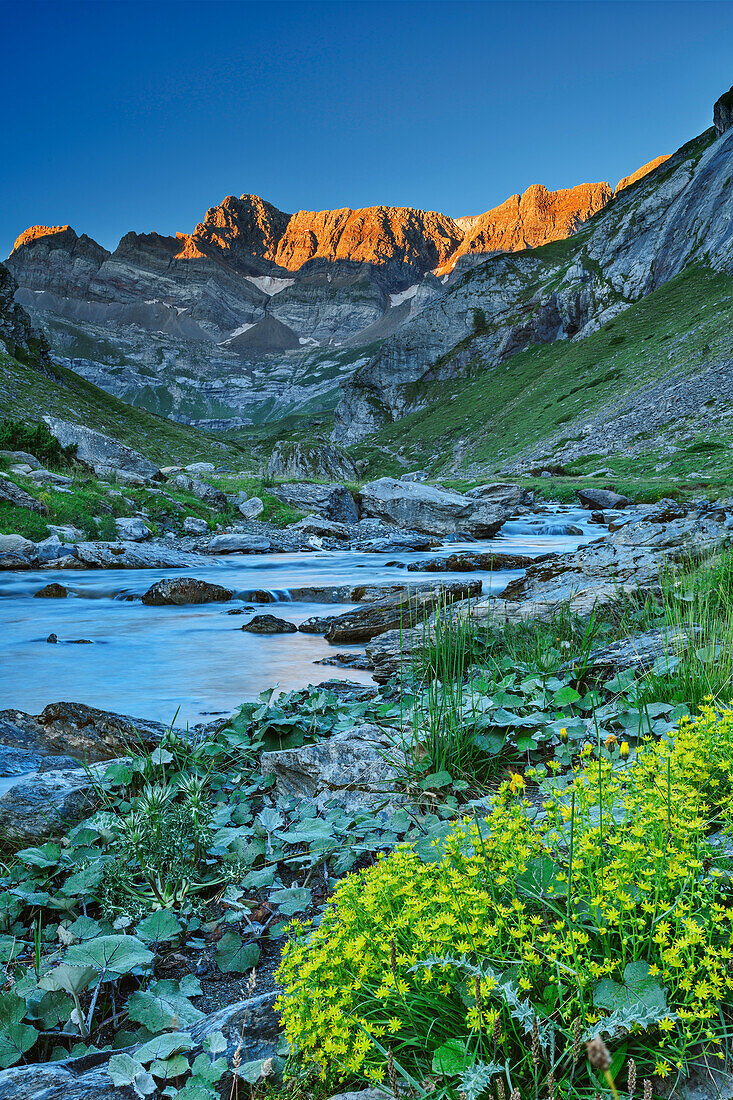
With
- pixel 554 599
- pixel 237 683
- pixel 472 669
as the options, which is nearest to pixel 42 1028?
pixel 472 669

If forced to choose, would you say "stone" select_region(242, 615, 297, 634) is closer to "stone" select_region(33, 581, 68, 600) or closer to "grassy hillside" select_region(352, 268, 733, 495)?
"stone" select_region(33, 581, 68, 600)

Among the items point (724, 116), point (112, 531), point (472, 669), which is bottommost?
point (472, 669)

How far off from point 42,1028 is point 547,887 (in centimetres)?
209

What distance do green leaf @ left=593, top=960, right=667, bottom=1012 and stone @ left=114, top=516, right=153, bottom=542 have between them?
885 inches

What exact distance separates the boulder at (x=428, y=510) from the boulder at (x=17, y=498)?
15.7m

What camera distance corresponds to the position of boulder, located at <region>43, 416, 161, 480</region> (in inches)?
1270

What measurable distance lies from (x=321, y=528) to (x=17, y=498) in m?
11.7

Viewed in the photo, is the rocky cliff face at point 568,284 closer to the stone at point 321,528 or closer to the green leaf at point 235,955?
the stone at point 321,528

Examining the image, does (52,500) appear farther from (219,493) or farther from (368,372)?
(368,372)

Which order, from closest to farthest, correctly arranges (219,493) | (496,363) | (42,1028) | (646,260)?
(42,1028) → (219,493) → (646,260) → (496,363)

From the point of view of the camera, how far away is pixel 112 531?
21797 mm

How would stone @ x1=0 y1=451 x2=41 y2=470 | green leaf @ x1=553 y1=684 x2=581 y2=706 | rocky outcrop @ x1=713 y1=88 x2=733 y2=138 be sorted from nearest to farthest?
green leaf @ x1=553 y1=684 x2=581 y2=706 → stone @ x1=0 y1=451 x2=41 y2=470 → rocky outcrop @ x1=713 y1=88 x2=733 y2=138

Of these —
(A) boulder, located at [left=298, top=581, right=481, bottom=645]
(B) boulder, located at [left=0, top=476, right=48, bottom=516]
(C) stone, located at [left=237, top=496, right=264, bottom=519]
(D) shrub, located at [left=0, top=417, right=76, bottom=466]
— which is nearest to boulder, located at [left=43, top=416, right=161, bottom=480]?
(D) shrub, located at [left=0, top=417, right=76, bottom=466]

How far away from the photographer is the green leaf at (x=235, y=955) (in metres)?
2.76
